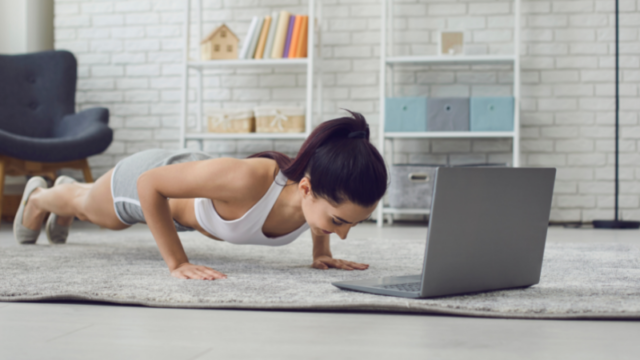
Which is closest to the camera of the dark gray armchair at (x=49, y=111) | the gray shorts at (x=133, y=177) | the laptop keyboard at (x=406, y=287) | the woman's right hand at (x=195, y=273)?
the laptop keyboard at (x=406, y=287)

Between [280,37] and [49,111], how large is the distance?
4.41 ft

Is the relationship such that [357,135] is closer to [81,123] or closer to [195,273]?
[195,273]

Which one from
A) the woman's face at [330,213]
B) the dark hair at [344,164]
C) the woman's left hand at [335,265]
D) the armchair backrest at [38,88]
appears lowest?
the woman's left hand at [335,265]

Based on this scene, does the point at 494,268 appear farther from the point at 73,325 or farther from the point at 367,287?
the point at 73,325

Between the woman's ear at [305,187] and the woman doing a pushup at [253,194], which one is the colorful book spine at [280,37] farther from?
the woman's ear at [305,187]

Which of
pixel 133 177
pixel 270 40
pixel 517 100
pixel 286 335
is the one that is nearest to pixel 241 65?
pixel 270 40

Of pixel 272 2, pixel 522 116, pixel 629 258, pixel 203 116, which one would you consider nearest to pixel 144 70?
pixel 203 116

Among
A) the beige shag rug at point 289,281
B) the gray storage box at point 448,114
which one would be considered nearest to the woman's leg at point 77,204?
the beige shag rug at point 289,281

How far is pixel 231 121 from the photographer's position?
10.6 ft

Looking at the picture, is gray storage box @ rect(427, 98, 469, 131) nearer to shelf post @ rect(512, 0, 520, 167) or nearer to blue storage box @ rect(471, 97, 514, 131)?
blue storage box @ rect(471, 97, 514, 131)

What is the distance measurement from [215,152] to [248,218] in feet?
7.35

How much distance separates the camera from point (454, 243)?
103cm

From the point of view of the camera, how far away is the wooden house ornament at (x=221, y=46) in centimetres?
329

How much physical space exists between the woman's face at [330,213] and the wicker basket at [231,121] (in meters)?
1.98
